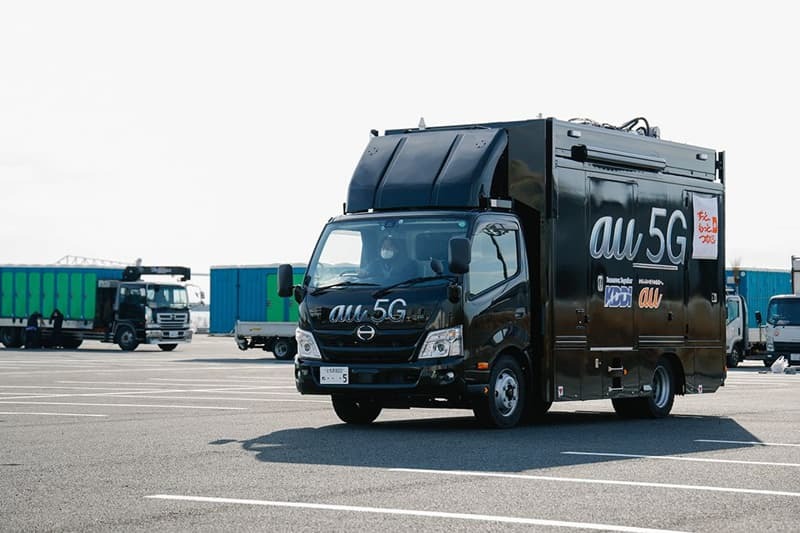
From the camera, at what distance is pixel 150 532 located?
7789 millimetres

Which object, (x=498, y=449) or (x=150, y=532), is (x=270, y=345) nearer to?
(x=498, y=449)

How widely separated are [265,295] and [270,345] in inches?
84.8

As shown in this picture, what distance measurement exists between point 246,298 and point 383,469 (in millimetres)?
36899

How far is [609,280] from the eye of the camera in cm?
1698

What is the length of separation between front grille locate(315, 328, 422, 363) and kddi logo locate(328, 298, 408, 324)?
133mm

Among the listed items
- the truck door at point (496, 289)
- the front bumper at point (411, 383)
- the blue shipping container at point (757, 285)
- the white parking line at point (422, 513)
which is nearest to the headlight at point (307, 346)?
the front bumper at point (411, 383)

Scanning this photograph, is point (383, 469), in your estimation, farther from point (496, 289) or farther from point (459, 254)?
point (496, 289)

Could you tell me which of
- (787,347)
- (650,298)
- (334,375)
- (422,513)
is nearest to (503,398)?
(334,375)

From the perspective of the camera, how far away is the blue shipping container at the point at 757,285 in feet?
158

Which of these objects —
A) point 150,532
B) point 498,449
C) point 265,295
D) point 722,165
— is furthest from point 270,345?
point 150,532

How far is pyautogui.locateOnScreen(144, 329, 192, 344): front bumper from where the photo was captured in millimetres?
50938

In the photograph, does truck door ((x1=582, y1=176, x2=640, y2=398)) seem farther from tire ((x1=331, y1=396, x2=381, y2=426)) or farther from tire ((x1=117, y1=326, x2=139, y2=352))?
tire ((x1=117, y1=326, x2=139, y2=352))

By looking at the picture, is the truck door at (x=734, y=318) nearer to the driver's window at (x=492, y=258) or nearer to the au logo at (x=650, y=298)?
the au logo at (x=650, y=298)

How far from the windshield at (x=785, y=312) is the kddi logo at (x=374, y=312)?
26706 millimetres
